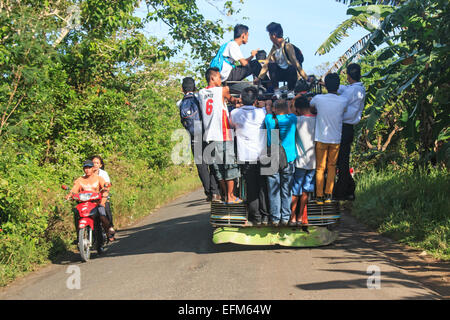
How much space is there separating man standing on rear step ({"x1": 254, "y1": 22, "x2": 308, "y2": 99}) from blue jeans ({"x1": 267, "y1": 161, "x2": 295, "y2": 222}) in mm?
1928

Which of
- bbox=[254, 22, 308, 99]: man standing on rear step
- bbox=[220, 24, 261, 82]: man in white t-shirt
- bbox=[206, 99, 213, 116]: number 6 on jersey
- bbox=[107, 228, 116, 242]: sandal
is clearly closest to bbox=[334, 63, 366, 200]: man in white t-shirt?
bbox=[254, 22, 308, 99]: man standing on rear step

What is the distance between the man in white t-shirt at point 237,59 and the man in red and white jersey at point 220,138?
5.45 feet

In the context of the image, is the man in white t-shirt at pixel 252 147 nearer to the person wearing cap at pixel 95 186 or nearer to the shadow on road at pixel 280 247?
the shadow on road at pixel 280 247

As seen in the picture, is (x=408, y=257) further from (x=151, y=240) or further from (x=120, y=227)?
(x=120, y=227)

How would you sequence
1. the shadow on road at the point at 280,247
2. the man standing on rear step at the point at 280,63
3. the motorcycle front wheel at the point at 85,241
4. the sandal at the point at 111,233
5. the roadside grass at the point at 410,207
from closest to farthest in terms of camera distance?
1. the shadow on road at the point at 280,247
2. the roadside grass at the point at 410,207
3. the motorcycle front wheel at the point at 85,241
4. the sandal at the point at 111,233
5. the man standing on rear step at the point at 280,63

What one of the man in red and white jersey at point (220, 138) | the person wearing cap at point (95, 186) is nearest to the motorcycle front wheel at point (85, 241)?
the person wearing cap at point (95, 186)

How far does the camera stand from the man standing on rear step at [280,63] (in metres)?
10.4

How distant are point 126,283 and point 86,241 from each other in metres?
2.73

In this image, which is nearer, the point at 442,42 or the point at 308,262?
the point at 308,262

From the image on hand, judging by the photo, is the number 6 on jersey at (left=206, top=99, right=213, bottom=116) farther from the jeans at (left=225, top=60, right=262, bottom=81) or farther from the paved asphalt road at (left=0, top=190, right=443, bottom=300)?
the paved asphalt road at (left=0, top=190, right=443, bottom=300)

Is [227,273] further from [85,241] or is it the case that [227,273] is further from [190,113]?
[85,241]

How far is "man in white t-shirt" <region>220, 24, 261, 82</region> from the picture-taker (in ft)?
34.2
